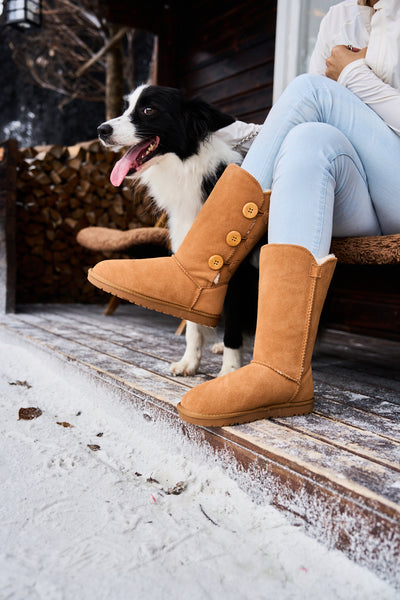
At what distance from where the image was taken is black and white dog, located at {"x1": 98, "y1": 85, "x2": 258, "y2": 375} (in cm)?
150

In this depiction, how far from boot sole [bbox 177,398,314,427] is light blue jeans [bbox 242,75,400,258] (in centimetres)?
33

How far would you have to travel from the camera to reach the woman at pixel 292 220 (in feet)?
3.04

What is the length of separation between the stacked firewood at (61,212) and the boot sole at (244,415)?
235 centimetres

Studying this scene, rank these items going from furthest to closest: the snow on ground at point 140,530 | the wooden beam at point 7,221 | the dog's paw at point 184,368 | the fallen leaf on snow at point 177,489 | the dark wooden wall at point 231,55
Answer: the dark wooden wall at point 231,55, the wooden beam at point 7,221, the dog's paw at point 184,368, the fallen leaf on snow at point 177,489, the snow on ground at point 140,530

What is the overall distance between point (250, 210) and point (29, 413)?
0.80 m

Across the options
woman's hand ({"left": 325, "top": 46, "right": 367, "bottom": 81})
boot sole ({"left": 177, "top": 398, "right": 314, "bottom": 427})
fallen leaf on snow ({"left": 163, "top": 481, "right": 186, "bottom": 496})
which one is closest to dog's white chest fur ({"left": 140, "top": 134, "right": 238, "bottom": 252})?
woman's hand ({"left": 325, "top": 46, "right": 367, "bottom": 81})

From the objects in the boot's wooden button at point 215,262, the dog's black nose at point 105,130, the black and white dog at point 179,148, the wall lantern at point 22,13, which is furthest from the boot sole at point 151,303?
the wall lantern at point 22,13

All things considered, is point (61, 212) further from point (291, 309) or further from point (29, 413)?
point (291, 309)

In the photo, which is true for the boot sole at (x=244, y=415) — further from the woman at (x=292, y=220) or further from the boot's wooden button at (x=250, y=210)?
the boot's wooden button at (x=250, y=210)

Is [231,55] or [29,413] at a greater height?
[231,55]

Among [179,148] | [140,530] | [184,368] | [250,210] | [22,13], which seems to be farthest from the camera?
[22,13]

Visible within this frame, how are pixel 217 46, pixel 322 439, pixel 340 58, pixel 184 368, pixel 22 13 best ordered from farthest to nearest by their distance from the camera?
pixel 22 13
pixel 217 46
pixel 184 368
pixel 340 58
pixel 322 439

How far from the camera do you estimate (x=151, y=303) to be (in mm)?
1096

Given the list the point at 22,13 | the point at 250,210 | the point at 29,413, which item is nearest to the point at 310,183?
the point at 250,210
